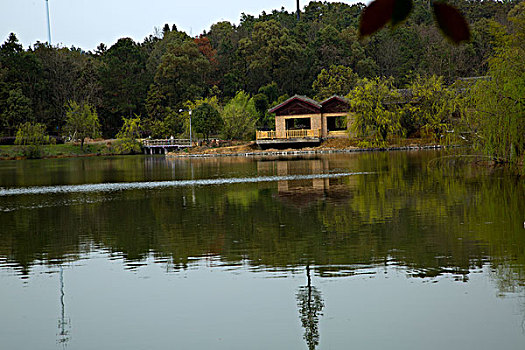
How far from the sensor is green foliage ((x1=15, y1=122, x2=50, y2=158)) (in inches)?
2908

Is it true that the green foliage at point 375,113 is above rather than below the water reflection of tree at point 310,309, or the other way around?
above

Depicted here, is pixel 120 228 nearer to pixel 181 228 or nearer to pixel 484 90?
pixel 181 228

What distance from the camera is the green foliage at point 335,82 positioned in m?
76.6

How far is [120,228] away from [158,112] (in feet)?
235

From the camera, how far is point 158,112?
283 ft

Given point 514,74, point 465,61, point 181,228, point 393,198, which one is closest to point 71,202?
point 181,228

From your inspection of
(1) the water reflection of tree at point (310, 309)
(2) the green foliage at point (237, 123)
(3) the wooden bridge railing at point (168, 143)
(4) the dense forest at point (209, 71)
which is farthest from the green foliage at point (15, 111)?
(1) the water reflection of tree at point (310, 309)

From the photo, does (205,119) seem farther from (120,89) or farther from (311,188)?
(311,188)

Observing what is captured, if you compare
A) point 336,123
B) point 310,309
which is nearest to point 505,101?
point 310,309

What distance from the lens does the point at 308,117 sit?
208ft

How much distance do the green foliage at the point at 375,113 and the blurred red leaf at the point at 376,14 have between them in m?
55.1

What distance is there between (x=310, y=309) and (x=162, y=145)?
66183 mm

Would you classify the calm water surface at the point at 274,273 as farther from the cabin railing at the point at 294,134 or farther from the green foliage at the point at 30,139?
the green foliage at the point at 30,139

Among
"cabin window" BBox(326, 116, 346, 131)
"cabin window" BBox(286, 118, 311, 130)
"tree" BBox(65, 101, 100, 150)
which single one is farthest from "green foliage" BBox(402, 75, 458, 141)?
"tree" BBox(65, 101, 100, 150)
